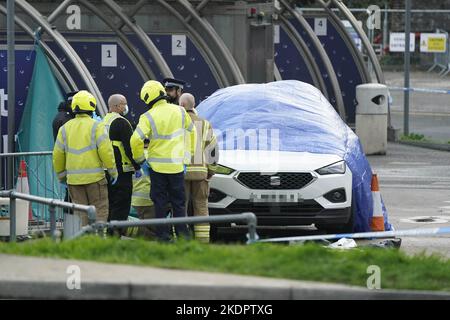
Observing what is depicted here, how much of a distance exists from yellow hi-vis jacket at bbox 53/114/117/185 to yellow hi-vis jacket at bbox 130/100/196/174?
1.33ft

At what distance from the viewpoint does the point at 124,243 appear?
10.8 metres

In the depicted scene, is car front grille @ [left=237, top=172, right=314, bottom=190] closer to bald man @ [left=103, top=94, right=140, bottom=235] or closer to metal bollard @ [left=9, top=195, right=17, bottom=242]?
bald man @ [left=103, top=94, right=140, bottom=235]

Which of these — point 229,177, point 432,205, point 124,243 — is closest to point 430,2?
point 432,205

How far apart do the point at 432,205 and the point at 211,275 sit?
868cm

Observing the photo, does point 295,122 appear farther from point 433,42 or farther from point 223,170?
point 433,42

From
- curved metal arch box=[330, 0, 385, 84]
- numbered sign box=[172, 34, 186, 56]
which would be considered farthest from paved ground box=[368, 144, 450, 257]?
numbered sign box=[172, 34, 186, 56]

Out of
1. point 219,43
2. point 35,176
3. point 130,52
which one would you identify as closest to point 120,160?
point 35,176

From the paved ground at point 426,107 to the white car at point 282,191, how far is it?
49.9 feet

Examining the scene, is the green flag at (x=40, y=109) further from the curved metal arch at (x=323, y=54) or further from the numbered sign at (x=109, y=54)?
the curved metal arch at (x=323, y=54)

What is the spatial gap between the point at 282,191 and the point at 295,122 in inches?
55.5

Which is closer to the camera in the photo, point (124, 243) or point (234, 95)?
point (124, 243)

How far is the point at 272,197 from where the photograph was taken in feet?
45.8

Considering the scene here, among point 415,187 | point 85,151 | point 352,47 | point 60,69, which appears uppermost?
point 352,47
